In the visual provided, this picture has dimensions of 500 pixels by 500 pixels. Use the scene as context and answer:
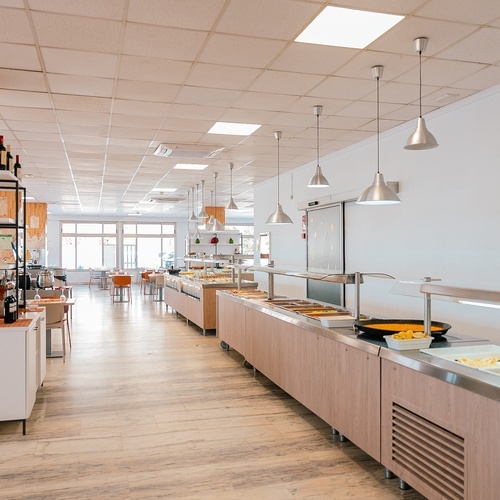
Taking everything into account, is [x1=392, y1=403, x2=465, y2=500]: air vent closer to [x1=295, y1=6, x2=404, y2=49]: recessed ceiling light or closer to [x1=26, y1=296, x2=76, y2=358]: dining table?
[x1=295, y1=6, x2=404, y2=49]: recessed ceiling light

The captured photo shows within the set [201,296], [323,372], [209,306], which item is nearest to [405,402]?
[323,372]

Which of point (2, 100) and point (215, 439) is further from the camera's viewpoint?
point (2, 100)

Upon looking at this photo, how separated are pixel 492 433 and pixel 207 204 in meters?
13.3

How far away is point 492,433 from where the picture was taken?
2199mm

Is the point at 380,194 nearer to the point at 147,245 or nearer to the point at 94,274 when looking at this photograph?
the point at 94,274

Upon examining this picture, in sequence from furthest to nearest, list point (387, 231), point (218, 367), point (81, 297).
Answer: point (81, 297) < point (387, 231) < point (218, 367)

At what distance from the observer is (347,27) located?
346cm

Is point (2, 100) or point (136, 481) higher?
point (2, 100)

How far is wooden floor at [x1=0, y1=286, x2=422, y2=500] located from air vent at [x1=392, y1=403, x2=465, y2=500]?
0.32 metres

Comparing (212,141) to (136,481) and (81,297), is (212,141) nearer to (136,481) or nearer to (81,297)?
(136,481)

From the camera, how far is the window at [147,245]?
21.4m

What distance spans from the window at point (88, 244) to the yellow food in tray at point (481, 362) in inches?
775

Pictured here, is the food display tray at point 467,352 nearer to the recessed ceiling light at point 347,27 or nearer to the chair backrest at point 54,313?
the recessed ceiling light at point 347,27

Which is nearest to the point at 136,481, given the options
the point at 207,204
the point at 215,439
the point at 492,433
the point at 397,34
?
the point at 215,439
